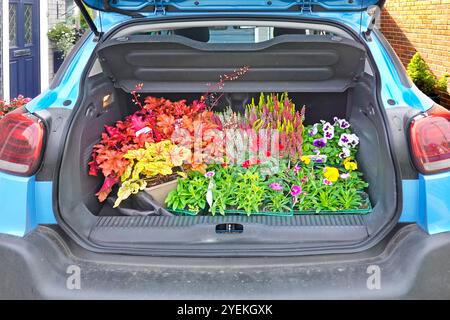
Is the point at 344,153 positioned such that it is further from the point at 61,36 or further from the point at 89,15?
the point at 61,36

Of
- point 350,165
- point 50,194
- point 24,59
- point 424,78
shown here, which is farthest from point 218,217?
point 24,59

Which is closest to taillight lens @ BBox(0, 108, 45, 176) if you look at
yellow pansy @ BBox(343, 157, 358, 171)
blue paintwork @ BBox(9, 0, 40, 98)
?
yellow pansy @ BBox(343, 157, 358, 171)

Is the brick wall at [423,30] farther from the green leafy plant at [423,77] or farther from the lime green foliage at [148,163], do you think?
the lime green foliage at [148,163]

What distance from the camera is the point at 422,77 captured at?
8.79 m

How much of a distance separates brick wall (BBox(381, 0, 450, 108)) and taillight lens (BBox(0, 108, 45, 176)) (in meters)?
6.79

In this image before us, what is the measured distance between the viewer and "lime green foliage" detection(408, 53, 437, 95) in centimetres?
871

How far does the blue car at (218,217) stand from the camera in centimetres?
239

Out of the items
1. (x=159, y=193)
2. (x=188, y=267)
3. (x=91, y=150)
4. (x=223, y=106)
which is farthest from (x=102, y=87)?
(x=188, y=267)

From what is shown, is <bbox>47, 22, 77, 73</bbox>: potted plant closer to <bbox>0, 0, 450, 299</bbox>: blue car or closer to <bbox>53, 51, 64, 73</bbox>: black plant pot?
<bbox>53, 51, 64, 73</bbox>: black plant pot

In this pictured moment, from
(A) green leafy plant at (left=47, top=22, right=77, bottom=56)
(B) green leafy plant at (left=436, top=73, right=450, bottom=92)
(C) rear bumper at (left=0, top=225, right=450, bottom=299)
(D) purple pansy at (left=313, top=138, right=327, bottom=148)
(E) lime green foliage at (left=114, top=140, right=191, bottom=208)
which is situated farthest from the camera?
(A) green leafy plant at (left=47, top=22, right=77, bottom=56)

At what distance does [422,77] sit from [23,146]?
7249mm

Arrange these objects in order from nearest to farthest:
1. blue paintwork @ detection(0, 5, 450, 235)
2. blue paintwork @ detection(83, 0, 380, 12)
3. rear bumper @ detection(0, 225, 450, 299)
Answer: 1. rear bumper @ detection(0, 225, 450, 299)
2. blue paintwork @ detection(0, 5, 450, 235)
3. blue paintwork @ detection(83, 0, 380, 12)
